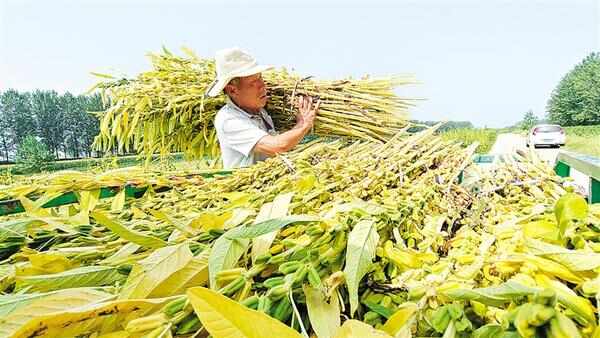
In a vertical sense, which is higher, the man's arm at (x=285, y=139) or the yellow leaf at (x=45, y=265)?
the yellow leaf at (x=45, y=265)

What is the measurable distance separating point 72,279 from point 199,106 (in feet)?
6.84

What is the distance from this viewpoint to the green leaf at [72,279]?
0.40 m

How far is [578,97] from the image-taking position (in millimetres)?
36000

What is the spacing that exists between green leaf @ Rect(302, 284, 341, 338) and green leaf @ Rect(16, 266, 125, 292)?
0.19 meters

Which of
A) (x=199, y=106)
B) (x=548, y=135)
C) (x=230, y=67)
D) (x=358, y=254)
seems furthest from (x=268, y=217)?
(x=548, y=135)

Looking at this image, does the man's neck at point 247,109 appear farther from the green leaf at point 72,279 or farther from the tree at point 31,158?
the tree at point 31,158

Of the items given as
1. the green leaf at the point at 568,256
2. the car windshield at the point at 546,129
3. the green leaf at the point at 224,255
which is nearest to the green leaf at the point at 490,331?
the green leaf at the point at 568,256

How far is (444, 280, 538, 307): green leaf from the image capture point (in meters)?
0.29

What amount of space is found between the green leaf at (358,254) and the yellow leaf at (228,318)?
9 cm

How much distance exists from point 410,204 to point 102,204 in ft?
2.46

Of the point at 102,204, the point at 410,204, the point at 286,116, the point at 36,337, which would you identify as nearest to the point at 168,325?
the point at 36,337

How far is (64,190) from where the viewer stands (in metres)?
1.01

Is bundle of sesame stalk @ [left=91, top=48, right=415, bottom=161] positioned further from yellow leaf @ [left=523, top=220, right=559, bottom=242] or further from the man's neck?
yellow leaf @ [left=523, top=220, right=559, bottom=242]

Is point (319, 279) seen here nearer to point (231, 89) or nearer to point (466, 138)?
point (231, 89)
